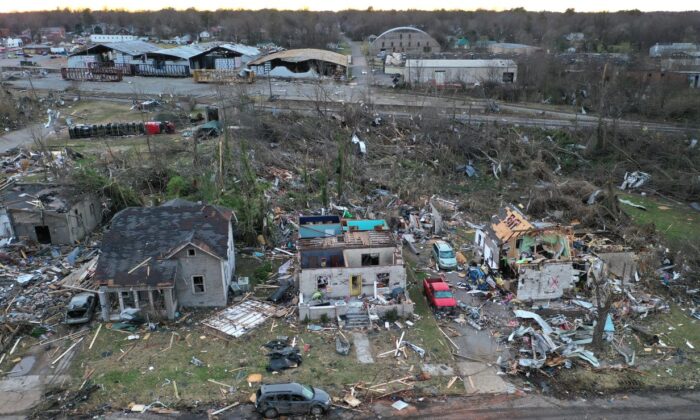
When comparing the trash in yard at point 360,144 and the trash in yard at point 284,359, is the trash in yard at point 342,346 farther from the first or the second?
the trash in yard at point 360,144

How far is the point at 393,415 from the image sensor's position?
15430 mm

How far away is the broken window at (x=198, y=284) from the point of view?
20750 millimetres

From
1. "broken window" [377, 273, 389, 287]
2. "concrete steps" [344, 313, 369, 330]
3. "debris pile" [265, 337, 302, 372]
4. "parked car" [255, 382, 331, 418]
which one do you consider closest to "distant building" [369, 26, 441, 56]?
A: "broken window" [377, 273, 389, 287]

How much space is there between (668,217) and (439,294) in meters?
20.6

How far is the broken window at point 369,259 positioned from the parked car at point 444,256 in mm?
4480

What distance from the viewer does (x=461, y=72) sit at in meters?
64.1

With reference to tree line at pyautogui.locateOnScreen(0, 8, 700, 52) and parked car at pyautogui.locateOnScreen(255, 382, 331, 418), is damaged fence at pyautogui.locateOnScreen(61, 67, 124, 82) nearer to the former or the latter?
tree line at pyautogui.locateOnScreen(0, 8, 700, 52)

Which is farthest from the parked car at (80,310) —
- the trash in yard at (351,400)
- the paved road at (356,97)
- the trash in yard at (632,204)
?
the paved road at (356,97)

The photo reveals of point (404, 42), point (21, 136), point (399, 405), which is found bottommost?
point (399, 405)

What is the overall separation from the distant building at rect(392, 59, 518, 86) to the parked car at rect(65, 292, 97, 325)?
50.6 meters

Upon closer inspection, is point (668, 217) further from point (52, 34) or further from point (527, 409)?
point (52, 34)

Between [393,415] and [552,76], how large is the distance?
57.2 m

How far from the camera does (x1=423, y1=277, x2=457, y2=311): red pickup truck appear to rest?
Answer: 2094cm

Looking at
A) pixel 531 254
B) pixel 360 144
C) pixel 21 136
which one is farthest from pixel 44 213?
pixel 21 136
